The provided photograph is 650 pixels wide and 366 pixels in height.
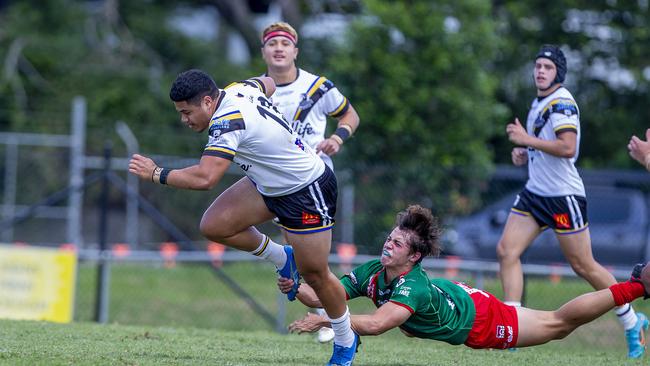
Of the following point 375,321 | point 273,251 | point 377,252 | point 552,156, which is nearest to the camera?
point 375,321

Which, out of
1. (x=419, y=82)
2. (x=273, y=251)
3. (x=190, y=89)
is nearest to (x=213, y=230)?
(x=273, y=251)

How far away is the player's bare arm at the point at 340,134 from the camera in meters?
8.18

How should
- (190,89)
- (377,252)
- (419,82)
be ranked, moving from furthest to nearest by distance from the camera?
(419,82), (377,252), (190,89)

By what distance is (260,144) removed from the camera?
20.5ft

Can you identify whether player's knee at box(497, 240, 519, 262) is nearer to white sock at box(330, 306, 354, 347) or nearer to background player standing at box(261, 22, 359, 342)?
background player standing at box(261, 22, 359, 342)

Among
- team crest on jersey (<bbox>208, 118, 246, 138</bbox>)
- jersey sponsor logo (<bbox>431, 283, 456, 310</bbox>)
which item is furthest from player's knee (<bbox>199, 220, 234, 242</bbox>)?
jersey sponsor logo (<bbox>431, 283, 456, 310</bbox>)

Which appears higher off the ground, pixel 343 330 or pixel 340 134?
pixel 340 134

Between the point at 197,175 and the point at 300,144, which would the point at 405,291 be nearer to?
the point at 300,144

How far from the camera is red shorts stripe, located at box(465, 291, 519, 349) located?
6688mm

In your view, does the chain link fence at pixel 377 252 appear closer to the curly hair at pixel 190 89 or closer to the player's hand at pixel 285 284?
the player's hand at pixel 285 284

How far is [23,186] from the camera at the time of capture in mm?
18656

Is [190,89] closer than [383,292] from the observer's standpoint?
Yes

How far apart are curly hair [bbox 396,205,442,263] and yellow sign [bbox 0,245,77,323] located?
6.39 metres

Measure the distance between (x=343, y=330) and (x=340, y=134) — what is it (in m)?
2.52
